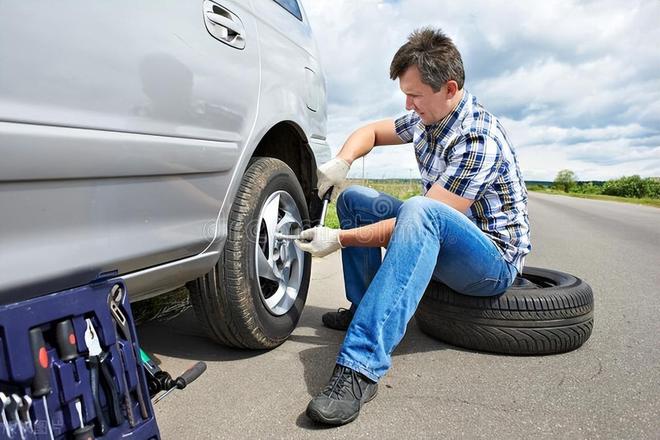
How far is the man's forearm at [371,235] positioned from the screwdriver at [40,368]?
1.28 meters

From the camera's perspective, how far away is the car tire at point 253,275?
1.79 m

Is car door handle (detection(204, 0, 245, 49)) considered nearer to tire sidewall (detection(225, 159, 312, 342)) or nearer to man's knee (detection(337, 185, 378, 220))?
tire sidewall (detection(225, 159, 312, 342))

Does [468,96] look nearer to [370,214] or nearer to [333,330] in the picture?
[370,214]

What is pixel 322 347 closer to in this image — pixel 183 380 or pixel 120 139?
pixel 183 380

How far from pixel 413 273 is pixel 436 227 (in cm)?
22

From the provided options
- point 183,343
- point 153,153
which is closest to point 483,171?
point 153,153

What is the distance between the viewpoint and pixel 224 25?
1.64 m

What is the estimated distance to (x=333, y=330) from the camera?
8.17 feet

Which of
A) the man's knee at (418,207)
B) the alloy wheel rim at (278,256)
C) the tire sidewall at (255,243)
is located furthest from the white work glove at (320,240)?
the man's knee at (418,207)

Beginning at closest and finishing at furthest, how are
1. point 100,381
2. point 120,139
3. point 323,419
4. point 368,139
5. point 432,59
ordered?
point 100,381 < point 120,139 < point 323,419 < point 432,59 < point 368,139

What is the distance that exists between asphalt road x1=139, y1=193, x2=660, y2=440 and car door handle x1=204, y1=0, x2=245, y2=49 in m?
1.27

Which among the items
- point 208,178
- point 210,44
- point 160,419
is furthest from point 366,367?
point 210,44

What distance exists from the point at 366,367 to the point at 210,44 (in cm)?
121

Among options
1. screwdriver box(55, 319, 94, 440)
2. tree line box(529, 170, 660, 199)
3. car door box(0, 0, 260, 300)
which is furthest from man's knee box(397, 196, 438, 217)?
tree line box(529, 170, 660, 199)
